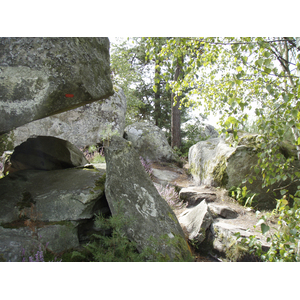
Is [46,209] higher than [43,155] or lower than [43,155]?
lower

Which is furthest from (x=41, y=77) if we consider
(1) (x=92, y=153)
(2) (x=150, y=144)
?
(2) (x=150, y=144)

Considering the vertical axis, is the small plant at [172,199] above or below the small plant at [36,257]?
below

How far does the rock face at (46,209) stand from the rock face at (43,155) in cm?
53

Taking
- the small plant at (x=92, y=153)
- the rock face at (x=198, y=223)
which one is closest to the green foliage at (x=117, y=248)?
the rock face at (x=198, y=223)

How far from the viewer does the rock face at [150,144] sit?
34.0ft

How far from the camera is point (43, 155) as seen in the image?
4.23 metres

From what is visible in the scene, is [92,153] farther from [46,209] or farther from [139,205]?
[139,205]

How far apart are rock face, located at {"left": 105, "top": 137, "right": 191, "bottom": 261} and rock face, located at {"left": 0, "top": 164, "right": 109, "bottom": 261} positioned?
1.42 ft

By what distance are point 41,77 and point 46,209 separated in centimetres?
170

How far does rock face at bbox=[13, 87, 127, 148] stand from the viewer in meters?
8.11

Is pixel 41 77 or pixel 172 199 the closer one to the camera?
pixel 41 77

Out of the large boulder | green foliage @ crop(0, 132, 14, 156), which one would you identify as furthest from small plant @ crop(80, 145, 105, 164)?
the large boulder

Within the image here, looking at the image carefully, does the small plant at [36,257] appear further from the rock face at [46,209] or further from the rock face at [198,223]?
the rock face at [198,223]

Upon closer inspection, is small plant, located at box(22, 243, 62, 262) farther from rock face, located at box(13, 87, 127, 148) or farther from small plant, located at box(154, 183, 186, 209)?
rock face, located at box(13, 87, 127, 148)
